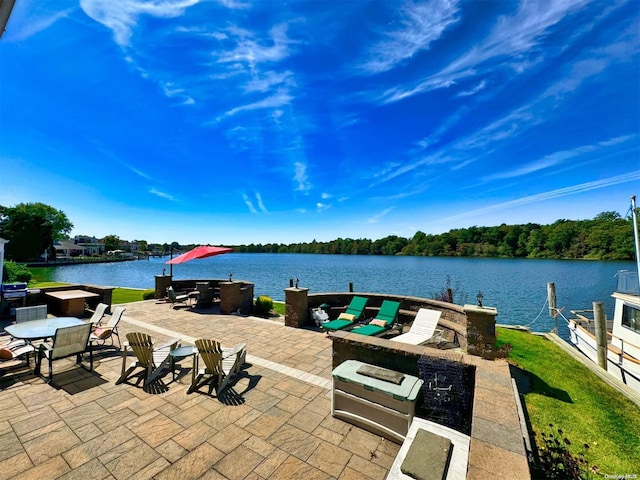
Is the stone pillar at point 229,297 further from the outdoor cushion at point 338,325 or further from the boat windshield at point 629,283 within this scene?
the boat windshield at point 629,283

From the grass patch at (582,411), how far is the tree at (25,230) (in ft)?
247

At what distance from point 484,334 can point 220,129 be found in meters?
16.3

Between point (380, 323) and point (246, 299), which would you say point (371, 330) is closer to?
point (380, 323)

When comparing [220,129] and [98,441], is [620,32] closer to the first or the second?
[98,441]

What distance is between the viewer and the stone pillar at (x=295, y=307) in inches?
342

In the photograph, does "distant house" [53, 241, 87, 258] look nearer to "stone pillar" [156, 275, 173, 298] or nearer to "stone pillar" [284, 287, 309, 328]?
"stone pillar" [156, 275, 173, 298]

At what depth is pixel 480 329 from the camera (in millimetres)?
5188

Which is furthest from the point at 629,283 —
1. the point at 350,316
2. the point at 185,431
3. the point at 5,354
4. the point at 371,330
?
the point at 5,354

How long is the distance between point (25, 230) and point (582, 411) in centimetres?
7622

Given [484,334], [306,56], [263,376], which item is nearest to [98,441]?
[263,376]

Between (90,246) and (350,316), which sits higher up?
(90,246)

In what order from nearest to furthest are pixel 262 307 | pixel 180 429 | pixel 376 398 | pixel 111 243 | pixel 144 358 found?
pixel 376 398 < pixel 180 429 < pixel 144 358 < pixel 262 307 < pixel 111 243

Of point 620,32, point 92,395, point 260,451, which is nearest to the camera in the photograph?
point 260,451

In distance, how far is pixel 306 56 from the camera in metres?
9.70
